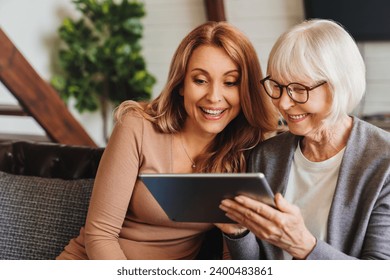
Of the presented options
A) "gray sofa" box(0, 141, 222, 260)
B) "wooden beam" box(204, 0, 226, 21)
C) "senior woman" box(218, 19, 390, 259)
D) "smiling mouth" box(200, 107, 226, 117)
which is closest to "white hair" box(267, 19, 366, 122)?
"senior woman" box(218, 19, 390, 259)

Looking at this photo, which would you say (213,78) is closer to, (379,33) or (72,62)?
(379,33)

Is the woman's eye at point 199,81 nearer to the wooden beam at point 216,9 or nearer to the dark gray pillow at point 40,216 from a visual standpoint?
the dark gray pillow at point 40,216

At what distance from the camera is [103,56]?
14.7ft

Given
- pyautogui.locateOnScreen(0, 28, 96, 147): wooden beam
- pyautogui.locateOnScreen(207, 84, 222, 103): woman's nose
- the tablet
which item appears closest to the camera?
the tablet

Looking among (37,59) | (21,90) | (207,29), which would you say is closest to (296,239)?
(207,29)

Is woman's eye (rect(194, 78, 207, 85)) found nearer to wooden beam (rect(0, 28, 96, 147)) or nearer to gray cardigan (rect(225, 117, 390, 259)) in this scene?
gray cardigan (rect(225, 117, 390, 259))

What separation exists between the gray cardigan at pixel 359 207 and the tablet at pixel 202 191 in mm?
167

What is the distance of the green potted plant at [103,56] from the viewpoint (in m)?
4.41

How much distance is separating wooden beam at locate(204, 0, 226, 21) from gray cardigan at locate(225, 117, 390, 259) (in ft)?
8.66

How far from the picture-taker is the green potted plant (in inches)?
173

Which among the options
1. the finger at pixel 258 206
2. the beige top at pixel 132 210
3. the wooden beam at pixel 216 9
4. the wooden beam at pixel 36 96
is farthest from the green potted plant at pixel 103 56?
the finger at pixel 258 206
